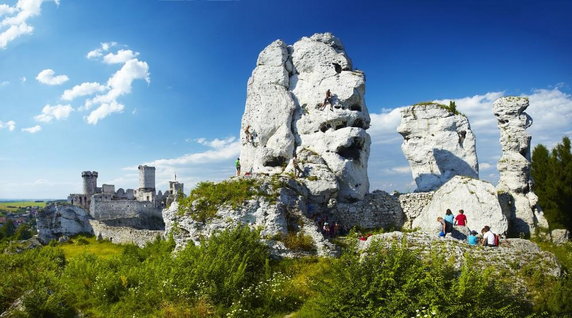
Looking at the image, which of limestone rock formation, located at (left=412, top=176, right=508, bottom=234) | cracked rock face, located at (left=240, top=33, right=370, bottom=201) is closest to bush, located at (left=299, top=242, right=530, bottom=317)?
limestone rock formation, located at (left=412, top=176, right=508, bottom=234)

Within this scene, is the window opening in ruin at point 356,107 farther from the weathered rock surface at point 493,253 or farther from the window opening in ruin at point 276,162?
the weathered rock surface at point 493,253

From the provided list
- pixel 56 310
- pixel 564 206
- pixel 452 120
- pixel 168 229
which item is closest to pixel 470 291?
pixel 56 310

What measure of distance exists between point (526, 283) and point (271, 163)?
55.5 feet

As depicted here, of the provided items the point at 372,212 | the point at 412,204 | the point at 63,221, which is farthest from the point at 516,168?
the point at 63,221

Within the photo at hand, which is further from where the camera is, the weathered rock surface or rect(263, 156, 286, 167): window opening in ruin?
rect(263, 156, 286, 167): window opening in ruin

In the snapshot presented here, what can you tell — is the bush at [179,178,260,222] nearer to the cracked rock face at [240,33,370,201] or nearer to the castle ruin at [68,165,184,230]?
the cracked rock face at [240,33,370,201]

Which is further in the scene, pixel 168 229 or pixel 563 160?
pixel 563 160

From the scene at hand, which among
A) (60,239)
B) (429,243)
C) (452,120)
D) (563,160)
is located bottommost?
(60,239)

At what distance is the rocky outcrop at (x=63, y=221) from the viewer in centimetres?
3791

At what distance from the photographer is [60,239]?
34719 mm

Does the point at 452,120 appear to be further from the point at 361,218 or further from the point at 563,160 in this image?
the point at 361,218

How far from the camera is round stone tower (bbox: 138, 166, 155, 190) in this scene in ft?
187

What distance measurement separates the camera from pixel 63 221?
3834cm

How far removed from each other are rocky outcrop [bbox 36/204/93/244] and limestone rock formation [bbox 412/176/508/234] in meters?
34.8
